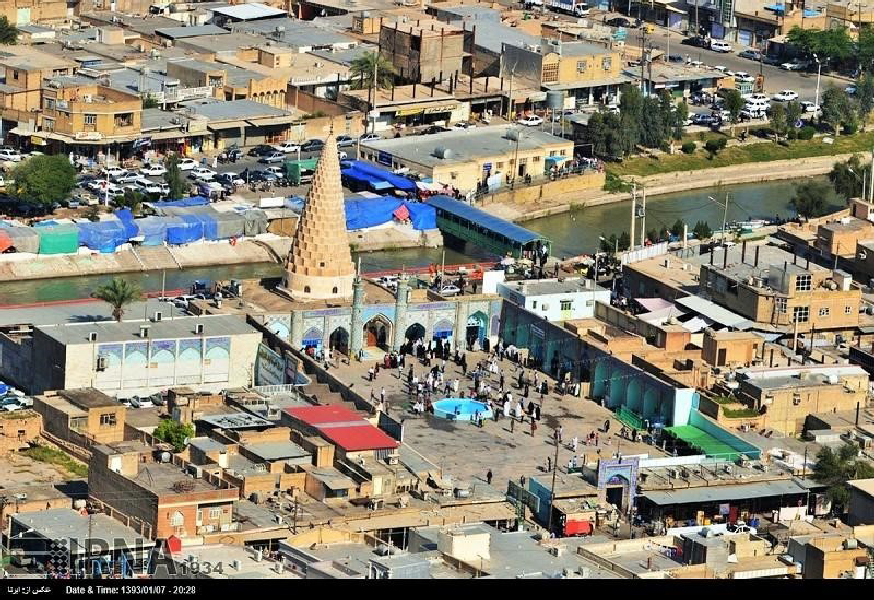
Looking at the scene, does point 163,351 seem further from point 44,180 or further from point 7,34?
point 7,34

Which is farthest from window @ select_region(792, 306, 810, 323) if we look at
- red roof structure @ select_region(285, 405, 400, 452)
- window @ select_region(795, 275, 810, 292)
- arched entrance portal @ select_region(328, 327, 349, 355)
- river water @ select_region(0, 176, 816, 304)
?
red roof structure @ select_region(285, 405, 400, 452)

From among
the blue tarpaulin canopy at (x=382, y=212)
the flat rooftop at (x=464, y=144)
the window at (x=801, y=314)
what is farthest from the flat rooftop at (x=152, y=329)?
the flat rooftop at (x=464, y=144)

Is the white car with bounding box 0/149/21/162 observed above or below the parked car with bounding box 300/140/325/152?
above

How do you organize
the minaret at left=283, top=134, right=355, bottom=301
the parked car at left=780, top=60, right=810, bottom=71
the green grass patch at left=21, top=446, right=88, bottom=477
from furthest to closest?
the parked car at left=780, top=60, right=810, bottom=71 → the minaret at left=283, top=134, right=355, bottom=301 → the green grass patch at left=21, top=446, right=88, bottom=477

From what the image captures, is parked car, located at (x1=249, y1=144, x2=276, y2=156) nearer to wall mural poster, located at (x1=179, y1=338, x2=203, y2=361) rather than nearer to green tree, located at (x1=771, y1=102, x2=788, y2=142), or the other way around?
green tree, located at (x1=771, y1=102, x2=788, y2=142)

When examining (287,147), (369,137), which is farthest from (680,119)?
(287,147)

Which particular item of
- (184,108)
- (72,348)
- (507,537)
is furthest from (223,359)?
(184,108)
